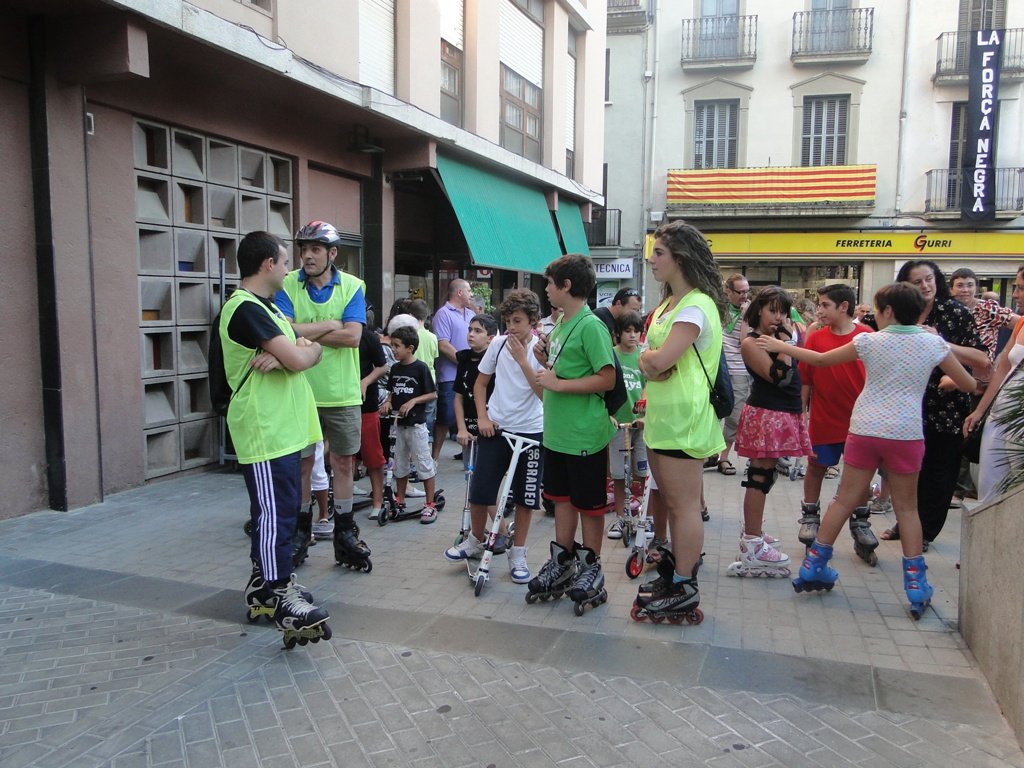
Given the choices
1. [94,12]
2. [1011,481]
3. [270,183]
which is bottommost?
[1011,481]

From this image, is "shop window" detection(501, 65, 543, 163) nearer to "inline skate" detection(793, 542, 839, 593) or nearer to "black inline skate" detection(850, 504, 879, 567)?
"black inline skate" detection(850, 504, 879, 567)

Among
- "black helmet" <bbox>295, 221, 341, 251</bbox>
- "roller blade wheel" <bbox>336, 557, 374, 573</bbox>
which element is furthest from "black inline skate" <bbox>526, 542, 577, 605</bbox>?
"black helmet" <bbox>295, 221, 341, 251</bbox>

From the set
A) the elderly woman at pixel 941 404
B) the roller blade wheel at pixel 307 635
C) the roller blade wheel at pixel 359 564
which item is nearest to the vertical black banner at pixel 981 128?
the elderly woman at pixel 941 404

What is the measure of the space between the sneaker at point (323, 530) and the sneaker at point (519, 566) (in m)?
1.50

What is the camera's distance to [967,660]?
3752mm

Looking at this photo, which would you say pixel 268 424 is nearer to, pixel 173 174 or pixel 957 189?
pixel 173 174

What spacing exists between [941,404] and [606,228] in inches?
817

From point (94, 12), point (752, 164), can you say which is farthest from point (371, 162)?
point (752, 164)

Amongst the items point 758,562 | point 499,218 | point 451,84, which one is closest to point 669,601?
point 758,562

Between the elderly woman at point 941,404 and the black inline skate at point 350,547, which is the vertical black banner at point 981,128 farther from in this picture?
the black inline skate at point 350,547

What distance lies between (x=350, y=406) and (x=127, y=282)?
3.04m

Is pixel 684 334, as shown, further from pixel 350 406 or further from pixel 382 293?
pixel 382 293

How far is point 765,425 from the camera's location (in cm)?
493

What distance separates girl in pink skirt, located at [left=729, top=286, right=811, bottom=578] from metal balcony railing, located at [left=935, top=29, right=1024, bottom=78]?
2176cm
